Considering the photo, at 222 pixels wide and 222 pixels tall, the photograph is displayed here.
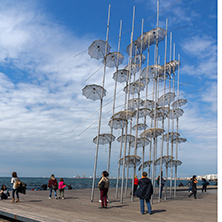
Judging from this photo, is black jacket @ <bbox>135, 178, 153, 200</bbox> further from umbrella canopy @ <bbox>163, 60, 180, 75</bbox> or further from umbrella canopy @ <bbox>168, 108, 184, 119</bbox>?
umbrella canopy @ <bbox>163, 60, 180, 75</bbox>

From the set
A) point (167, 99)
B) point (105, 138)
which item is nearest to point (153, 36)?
point (167, 99)

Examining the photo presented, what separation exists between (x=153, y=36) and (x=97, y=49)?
5.67m

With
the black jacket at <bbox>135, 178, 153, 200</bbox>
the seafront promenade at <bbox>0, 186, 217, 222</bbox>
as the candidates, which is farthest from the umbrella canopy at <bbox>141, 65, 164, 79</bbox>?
the black jacket at <bbox>135, 178, 153, 200</bbox>

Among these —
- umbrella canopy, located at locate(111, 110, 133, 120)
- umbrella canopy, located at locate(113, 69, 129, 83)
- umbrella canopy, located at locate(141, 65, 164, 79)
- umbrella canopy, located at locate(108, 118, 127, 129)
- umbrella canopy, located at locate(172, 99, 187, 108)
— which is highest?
umbrella canopy, located at locate(141, 65, 164, 79)

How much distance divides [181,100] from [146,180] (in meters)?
14.0

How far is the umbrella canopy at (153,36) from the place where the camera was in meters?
21.9

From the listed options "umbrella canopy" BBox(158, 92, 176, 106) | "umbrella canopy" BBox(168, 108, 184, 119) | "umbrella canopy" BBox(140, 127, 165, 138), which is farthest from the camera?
"umbrella canopy" BBox(168, 108, 184, 119)

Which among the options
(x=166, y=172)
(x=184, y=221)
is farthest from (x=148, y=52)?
(x=184, y=221)

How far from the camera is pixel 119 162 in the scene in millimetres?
19172

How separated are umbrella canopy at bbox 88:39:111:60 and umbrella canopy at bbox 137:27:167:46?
4.22 m

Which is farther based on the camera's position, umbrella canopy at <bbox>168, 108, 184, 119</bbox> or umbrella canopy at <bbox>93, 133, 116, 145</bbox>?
umbrella canopy at <bbox>168, 108, 184, 119</bbox>

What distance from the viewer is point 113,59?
69.3 feet

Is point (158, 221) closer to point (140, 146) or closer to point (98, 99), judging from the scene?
point (98, 99)

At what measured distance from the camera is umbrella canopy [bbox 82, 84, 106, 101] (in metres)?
18.3
